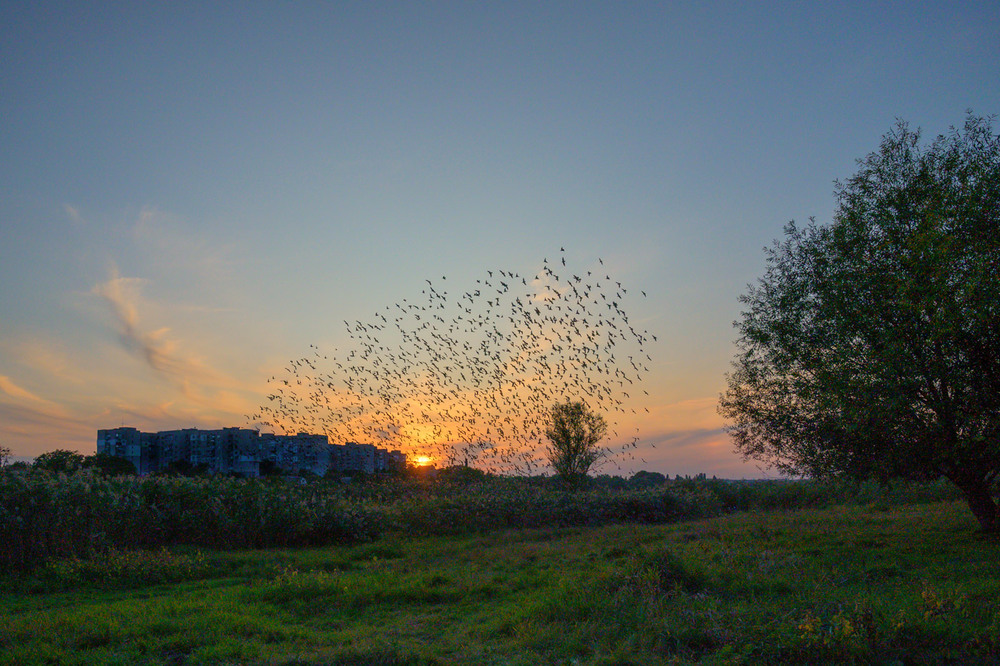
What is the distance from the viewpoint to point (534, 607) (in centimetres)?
1245

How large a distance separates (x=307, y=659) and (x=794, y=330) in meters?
16.8

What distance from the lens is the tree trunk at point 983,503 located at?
64.4 ft

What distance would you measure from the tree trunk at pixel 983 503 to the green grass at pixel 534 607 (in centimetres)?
69

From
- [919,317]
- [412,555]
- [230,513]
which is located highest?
[919,317]

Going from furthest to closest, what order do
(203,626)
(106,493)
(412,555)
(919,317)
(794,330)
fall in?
(412,555), (106,493), (794,330), (919,317), (203,626)

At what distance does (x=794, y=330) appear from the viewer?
65.6 feet

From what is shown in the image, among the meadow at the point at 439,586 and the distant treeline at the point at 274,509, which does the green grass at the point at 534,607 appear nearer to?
the meadow at the point at 439,586

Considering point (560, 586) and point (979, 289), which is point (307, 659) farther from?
point (979, 289)

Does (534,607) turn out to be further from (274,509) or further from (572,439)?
(572,439)

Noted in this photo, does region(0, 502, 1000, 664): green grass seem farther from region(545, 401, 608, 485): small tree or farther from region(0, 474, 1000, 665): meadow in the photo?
region(545, 401, 608, 485): small tree

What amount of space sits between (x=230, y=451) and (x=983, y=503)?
67.1m

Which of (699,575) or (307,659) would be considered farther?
(699,575)

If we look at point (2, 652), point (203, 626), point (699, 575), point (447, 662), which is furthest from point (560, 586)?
point (2, 652)

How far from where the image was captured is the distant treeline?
19.7m
